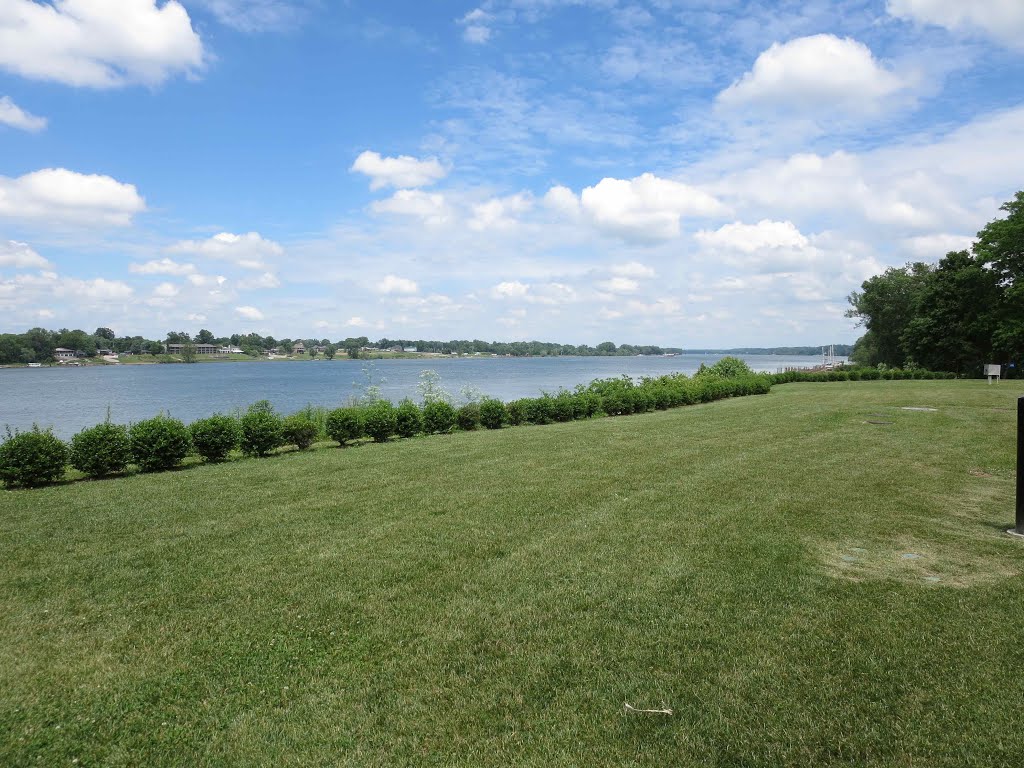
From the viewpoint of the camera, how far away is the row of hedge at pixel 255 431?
932cm

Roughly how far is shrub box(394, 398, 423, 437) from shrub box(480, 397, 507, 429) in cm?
206

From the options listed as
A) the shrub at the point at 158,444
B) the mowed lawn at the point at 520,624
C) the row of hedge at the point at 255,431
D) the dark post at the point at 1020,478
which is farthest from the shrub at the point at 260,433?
the dark post at the point at 1020,478

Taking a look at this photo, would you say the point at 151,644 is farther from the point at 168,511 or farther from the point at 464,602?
the point at 168,511

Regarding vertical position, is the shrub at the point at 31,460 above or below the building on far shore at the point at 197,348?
below

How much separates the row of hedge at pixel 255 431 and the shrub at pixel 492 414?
3cm

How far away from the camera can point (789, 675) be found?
327 cm

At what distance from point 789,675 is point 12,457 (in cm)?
1131

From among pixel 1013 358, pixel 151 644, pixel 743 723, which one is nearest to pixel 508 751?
pixel 743 723

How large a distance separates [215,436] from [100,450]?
6.07 ft

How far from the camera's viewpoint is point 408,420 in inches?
552

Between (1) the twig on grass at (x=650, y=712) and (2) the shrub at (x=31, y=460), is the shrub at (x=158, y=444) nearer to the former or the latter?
(2) the shrub at (x=31, y=460)

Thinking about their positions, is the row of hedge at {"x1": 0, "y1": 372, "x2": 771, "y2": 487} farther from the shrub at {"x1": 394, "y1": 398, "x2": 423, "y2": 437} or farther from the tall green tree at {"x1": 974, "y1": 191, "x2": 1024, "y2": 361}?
the tall green tree at {"x1": 974, "y1": 191, "x2": 1024, "y2": 361}

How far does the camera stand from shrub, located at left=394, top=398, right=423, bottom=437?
45.6 ft

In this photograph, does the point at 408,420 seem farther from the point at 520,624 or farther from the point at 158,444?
the point at 520,624
